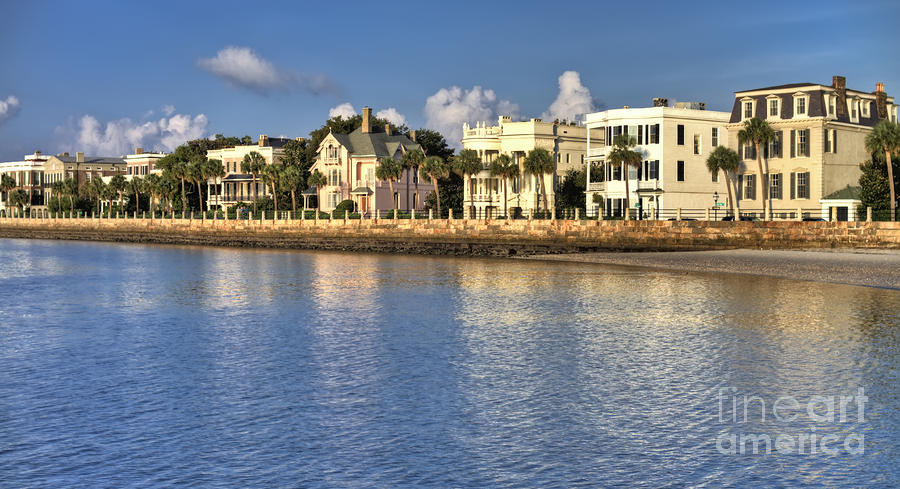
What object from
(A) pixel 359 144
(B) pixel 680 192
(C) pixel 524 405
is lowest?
(C) pixel 524 405

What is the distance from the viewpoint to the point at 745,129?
68438 mm

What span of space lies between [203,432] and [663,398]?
8.37m

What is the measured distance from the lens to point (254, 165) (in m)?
117

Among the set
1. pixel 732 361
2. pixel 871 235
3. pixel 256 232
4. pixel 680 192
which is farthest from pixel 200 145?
pixel 732 361

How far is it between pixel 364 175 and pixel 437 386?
93.6 metres

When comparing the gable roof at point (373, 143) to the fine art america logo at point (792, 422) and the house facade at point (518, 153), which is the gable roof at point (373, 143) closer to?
the house facade at point (518, 153)

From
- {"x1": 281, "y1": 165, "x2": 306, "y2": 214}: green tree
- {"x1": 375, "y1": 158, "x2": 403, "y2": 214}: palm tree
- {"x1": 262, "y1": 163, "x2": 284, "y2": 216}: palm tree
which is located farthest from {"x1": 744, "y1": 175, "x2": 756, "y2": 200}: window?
{"x1": 262, "y1": 163, "x2": 284, "y2": 216}: palm tree

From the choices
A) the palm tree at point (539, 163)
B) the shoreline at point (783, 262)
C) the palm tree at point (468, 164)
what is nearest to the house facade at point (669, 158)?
the palm tree at point (539, 163)

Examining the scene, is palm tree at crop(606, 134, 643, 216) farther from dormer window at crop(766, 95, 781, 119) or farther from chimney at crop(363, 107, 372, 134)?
chimney at crop(363, 107, 372, 134)

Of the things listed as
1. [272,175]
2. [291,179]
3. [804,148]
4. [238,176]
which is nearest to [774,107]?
[804,148]

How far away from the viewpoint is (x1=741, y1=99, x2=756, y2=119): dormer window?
72.6 m

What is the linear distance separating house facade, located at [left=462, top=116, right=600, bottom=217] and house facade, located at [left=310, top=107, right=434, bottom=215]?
491 inches

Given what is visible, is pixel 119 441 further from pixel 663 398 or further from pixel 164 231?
pixel 164 231

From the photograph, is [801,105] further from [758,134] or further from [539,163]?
[539,163]
